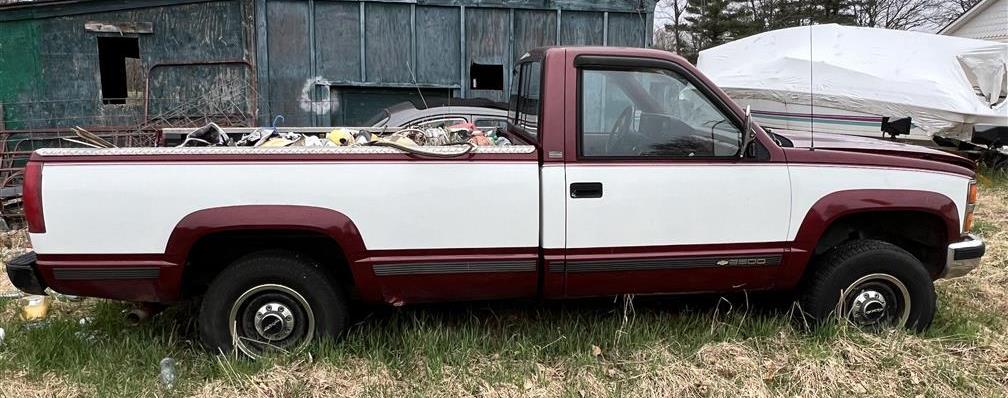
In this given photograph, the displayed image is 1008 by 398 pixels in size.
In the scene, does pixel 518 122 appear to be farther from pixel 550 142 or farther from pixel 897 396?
pixel 897 396

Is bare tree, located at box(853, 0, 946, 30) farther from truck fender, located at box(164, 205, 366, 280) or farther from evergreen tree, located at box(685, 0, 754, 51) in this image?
truck fender, located at box(164, 205, 366, 280)

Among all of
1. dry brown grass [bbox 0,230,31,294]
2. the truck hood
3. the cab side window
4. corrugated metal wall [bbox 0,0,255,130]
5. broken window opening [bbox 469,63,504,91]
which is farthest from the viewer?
broken window opening [bbox 469,63,504,91]

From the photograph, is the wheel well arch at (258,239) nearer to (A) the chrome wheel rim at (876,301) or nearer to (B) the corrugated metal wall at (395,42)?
(A) the chrome wheel rim at (876,301)

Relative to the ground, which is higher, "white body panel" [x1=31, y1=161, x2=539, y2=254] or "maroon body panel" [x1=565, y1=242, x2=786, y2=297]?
"white body panel" [x1=31, y1=161, x2=539, y2=254]

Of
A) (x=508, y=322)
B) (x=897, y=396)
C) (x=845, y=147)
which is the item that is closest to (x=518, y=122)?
(x=508, y=322)

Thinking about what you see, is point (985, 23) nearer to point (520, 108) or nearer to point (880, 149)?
point (880, 149)

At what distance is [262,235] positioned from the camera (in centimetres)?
362

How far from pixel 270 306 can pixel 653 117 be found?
7.32 feet

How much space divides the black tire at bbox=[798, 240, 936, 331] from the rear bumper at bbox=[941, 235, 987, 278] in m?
0.16

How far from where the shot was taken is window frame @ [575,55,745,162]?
145 inches

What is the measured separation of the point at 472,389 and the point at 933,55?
10.0 m

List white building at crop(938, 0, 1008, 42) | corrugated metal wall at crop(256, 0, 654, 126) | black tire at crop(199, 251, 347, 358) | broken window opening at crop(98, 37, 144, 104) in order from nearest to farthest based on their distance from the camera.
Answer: black tire at crop(199, 251, 347, 358) < corrugated metal wall at crop(256, 0, 654, 126) < broken window opening at crop(98, 37, 144, 104) < white building at crop(938, 0, 1008, 42)

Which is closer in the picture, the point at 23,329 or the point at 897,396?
the point at 897,396

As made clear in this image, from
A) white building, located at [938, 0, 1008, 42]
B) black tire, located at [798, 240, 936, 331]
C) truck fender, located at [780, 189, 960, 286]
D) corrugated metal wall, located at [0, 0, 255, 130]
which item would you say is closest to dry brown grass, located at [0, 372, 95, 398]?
truck fender, located at [780, 189, 960, 286]
